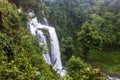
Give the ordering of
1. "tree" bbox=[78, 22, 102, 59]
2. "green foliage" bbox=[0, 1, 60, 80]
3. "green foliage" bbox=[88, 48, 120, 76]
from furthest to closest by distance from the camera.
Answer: "green foliage" bbox=[88, 48, 120, 76] < "tree" bbox=[78, 22, 102, 59] < "green foliage" bbox=[0, 1, 60, 80]

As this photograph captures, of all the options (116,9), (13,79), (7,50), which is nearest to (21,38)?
(7,50)

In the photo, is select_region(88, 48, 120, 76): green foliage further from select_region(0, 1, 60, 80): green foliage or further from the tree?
select_region(0, 1, 60, 80): green foliage

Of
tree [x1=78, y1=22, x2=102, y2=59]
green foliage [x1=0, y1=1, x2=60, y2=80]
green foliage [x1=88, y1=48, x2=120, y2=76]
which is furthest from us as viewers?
green foliage [x1=88, y1=48, x2=120, y2=76]

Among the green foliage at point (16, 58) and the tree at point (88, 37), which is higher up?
the green foliage at point (16, 58)

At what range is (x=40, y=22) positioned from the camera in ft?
108

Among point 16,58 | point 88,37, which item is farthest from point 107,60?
point 16,58

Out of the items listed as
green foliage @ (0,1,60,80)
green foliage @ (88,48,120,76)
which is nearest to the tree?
green foliage @ (88,48,120,76)

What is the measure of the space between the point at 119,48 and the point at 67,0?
39.0 feet

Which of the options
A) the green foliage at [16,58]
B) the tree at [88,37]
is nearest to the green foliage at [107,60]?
the tree at [88,37]

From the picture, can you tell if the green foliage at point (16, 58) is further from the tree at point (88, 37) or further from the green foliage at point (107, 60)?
the green foliage at point (107, 60)

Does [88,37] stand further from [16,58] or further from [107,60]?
[16,58]

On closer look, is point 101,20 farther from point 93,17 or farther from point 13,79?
point 13,79

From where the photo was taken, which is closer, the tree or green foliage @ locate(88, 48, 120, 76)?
the tree

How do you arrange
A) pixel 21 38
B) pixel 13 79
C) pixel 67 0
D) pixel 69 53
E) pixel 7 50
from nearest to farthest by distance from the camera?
A: pixel 13 79 < pixel 7 50 < pixel 21 38 < pixel 69 53 < pixel 67 0
